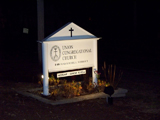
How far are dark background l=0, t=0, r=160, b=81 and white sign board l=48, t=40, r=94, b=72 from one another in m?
11.9

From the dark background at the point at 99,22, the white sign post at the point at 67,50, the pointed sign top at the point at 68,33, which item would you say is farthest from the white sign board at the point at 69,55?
the dark background at the point at 99,22

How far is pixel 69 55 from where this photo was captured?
9.21 meters

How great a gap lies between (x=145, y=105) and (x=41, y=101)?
2.65 meters

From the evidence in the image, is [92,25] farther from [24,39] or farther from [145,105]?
[145,105]

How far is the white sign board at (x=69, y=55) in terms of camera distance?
29.0 feet

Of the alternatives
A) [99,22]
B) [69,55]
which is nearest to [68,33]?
[69,55]

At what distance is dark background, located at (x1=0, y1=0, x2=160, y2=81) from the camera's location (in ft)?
80.2

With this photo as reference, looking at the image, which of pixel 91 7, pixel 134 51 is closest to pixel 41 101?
pixel 134 51

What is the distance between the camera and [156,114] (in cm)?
723

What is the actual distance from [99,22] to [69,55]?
73.3 ft

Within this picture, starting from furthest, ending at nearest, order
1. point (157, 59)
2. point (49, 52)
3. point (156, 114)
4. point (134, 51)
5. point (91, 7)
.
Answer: point (91, 7)
point (134, 51)
point (157, 59)
point (49, 52)
point (156, 114)

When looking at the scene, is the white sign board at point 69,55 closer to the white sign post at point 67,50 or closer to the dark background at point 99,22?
the white sign post at point 67,50

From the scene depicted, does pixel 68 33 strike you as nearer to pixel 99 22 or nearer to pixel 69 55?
pixel 69 55

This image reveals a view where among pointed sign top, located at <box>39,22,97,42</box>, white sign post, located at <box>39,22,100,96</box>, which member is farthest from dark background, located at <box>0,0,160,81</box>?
pointed sign top, located at <box>39,22,97,42</box>
